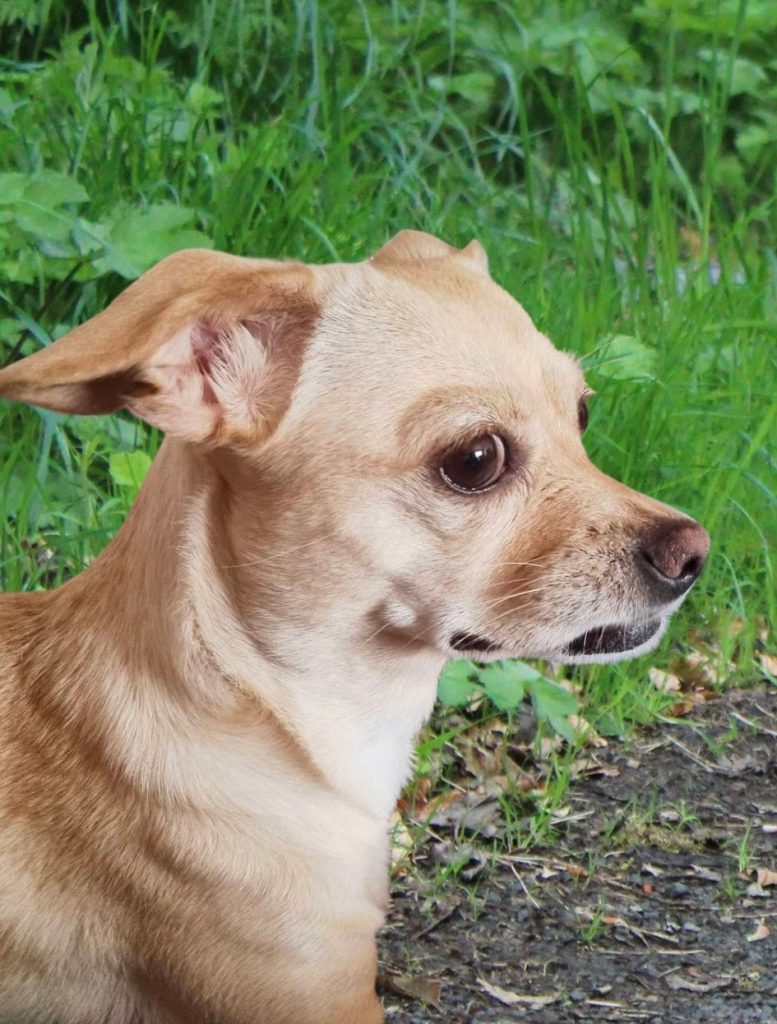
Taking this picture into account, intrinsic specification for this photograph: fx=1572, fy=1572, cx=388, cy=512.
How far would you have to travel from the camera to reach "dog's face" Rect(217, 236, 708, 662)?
2549 millimetres

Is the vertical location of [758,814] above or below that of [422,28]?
below

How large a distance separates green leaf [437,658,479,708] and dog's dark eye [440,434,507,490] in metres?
1.16

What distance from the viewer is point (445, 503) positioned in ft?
8.44

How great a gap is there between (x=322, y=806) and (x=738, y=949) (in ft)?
3.51

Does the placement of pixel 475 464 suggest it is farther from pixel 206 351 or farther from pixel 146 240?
pixel 146 240

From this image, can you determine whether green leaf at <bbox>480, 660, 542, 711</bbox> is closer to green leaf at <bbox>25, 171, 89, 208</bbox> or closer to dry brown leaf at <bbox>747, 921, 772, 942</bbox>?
dry brown leaf at <bbox>747, 921, 772, 942</bbox>

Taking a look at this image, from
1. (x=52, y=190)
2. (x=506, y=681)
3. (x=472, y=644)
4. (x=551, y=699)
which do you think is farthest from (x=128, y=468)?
(x=472, y=644)

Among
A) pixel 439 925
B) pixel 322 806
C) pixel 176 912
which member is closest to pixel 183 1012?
pixel 176 912

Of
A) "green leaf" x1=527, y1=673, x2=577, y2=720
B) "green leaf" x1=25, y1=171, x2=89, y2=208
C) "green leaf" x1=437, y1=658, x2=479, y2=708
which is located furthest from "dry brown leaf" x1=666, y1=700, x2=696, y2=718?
"green leaf" x1=25, y1=171, x2=89, y2=208

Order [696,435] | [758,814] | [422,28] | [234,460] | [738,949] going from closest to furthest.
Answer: [234,460] → [738,949] → [758,814] → [696,435] → [422,28]

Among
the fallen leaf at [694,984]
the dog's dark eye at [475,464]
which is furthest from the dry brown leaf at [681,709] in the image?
the dog's dark eye at [475,464]

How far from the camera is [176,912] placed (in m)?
2.54

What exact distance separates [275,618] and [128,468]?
52.5 inches

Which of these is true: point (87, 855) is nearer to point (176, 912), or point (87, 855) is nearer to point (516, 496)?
point (176, 912)
